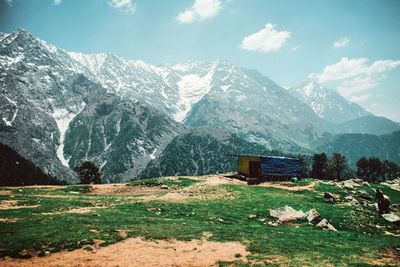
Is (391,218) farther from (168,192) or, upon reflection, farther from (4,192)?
(4,192)

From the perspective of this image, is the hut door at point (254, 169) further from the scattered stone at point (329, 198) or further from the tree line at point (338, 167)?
the tree line at point (338, 167)

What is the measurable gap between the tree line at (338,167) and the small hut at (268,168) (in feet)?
212

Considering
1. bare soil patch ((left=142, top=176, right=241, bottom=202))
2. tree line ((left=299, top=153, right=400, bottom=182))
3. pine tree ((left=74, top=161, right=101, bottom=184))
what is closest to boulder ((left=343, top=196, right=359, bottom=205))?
bare soil patch ((left=142, top=176, right=241, bottom=202))

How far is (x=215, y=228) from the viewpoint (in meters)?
33.3

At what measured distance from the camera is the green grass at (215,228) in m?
25.4

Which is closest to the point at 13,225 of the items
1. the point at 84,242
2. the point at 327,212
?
the point at 84,242

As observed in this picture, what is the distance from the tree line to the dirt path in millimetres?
127325

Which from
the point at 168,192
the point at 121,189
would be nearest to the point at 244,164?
the point at 168,192

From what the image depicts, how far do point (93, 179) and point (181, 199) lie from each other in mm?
72109

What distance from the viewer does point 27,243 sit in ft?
80.3

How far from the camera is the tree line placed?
478 ft

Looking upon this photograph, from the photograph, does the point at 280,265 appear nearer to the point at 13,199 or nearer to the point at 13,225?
the point at 13,225

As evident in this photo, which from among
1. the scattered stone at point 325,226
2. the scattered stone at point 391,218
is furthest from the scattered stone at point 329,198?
the scattered stone at point 325,226

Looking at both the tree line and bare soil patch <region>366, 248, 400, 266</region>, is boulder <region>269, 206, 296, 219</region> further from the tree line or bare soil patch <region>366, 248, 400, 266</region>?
the tree line
